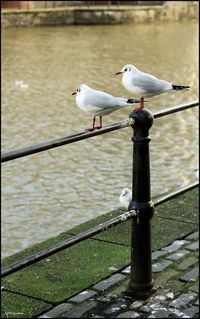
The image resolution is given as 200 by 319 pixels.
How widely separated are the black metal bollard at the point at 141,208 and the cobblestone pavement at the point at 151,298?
0.25 feet

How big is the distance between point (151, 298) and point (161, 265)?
406mm

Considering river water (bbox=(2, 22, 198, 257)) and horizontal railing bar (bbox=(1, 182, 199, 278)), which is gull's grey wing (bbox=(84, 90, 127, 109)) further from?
river water (bbox=(2, 22, 198, 257))

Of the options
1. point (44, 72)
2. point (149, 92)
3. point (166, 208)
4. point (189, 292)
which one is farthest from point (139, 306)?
point (44, 72)

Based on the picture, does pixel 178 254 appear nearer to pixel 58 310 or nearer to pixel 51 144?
pixel 58 310

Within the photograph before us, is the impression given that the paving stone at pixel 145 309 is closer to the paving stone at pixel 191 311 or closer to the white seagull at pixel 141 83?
the paving stone at pixel 191 311

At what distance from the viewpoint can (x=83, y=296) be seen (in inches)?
145

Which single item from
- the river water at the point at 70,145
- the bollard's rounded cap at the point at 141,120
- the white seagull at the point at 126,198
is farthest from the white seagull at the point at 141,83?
the river water at the point at 70,145

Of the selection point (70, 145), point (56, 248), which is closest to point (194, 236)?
point (56, 248)

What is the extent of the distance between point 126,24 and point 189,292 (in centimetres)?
2739

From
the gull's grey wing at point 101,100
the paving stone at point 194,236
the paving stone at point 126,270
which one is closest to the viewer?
the gull's grey wing at point 101,100

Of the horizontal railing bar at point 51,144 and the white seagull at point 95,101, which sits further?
the white seagull at point 95,101

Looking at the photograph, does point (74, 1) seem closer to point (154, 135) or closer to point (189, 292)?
point (154, 135)

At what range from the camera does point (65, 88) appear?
13.5 m

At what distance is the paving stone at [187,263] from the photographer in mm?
4082
